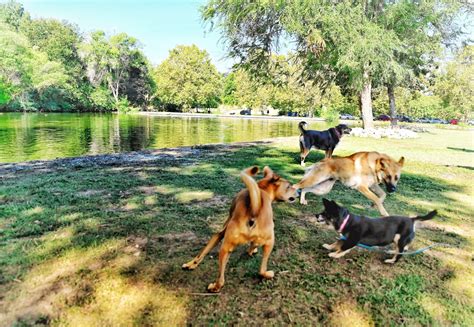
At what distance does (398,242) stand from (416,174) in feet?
22.4

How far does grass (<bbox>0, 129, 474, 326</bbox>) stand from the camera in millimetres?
2911

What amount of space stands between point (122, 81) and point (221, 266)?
81.2 metres

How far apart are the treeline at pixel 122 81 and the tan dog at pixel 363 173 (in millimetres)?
48091

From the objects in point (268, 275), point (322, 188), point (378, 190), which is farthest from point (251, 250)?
point (378, 190)

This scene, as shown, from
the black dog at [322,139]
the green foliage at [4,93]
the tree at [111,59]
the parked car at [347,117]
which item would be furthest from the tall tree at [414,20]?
the tree at [111,59]

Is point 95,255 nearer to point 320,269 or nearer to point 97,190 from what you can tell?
point 320,269

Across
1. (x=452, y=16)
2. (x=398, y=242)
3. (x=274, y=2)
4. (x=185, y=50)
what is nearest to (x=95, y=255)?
(x=398, y=242)

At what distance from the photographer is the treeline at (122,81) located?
5238 centimetres

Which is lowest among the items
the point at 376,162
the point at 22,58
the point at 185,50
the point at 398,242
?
the point at 398,242

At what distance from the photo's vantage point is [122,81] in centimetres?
7662

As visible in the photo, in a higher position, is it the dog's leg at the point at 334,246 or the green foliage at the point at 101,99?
the green foliage at the point at 101,99

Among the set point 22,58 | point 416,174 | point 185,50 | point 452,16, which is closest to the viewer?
point 416,174

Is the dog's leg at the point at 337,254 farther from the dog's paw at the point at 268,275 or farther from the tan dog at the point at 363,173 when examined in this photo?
the tan dog at the point at 363,173

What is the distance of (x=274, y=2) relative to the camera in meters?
15.4
